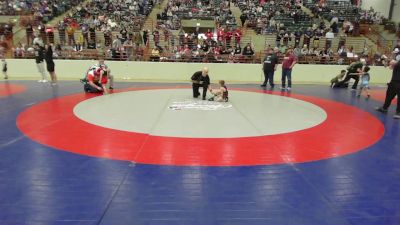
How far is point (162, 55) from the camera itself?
17.2 m

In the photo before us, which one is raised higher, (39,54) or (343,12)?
(343,12)

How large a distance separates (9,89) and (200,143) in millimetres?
8501

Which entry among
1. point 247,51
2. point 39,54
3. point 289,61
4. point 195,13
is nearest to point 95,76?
point 39,54

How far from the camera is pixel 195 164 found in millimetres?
5516

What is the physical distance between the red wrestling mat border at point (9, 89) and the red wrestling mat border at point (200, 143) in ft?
11.1

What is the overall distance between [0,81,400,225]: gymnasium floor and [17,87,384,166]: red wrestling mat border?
0.07ft

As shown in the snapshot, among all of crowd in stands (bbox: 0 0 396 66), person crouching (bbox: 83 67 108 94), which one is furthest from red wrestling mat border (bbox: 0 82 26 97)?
crowd in stands (bbox: 0 0 396 66)

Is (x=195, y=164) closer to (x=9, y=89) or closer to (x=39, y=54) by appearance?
(x=9, y=89)

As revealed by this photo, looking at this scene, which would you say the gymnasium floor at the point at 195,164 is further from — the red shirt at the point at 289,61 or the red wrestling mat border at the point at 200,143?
the red shirt at the point at 289,61

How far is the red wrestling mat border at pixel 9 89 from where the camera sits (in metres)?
11.1

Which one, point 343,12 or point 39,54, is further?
point 343,12

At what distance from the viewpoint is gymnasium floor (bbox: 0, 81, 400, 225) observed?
4043 mm

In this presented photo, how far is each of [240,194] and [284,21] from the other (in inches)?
758

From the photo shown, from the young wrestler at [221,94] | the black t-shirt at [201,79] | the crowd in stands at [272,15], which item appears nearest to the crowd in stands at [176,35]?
the crowd in stands at [272,15]
